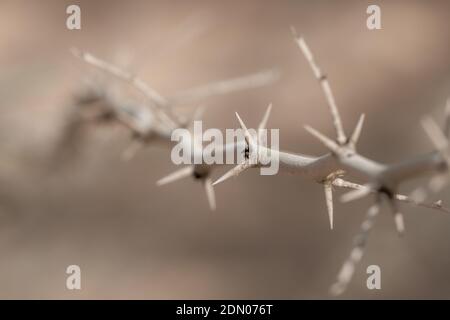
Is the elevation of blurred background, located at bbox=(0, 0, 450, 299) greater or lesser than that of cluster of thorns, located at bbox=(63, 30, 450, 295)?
greater

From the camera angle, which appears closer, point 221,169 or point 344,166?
point 344,166

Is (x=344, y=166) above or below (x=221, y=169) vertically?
below

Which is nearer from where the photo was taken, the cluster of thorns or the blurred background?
the cluster of thorns

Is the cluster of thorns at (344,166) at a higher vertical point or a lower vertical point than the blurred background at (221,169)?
lower

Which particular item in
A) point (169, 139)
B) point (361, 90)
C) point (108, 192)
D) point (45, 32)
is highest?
point (45, 32)

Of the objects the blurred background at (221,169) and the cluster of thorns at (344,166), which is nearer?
the cluster of thorns at (344,166)

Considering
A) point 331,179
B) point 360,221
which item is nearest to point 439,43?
point 360,221

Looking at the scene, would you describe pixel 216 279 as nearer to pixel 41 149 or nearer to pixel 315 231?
pixel 315 231

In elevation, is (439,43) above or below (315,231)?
above
